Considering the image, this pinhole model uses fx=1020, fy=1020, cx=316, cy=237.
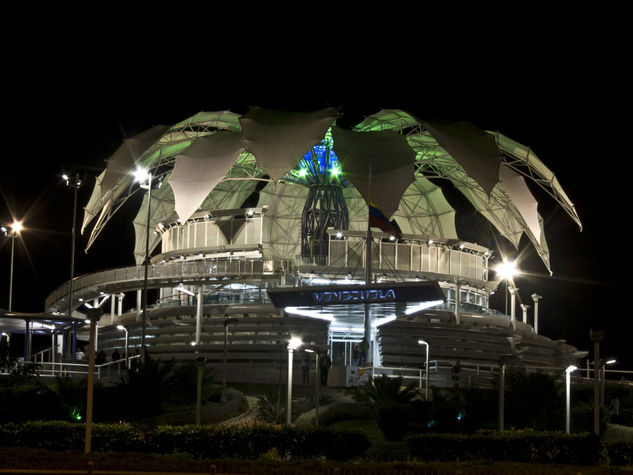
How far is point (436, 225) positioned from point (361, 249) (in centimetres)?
1845

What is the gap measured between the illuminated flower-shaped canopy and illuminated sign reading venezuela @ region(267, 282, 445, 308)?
607 cm

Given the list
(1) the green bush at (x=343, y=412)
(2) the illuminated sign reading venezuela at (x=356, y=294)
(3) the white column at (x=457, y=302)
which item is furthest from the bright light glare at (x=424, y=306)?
(3) the white column at (x=457, y=302)

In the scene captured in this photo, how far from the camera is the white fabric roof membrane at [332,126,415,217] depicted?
50.1 m

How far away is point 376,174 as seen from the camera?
50406mm

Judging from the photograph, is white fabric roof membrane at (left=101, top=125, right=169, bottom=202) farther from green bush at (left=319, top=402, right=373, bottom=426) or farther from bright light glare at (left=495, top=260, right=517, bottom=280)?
bright light glare at (left=495, top=260, right=517, bottom=280)

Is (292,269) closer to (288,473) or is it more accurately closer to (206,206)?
(206,206)

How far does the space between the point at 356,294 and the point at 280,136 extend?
33.1 feet

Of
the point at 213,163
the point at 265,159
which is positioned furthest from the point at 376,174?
the point at 213,163

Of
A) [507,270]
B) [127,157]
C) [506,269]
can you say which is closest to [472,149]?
[506,269]

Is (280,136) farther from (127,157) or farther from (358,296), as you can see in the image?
(358,296)

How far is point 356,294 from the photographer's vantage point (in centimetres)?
4506

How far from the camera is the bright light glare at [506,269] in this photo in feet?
221

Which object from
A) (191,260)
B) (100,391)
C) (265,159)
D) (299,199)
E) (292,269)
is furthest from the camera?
(299,199)

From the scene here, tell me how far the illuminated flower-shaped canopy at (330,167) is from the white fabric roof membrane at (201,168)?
0.20 ft
